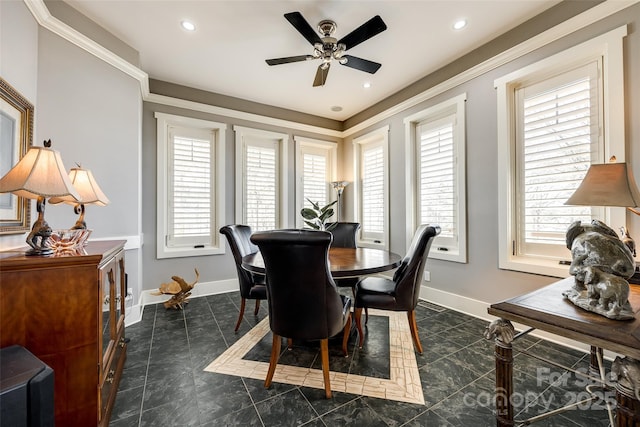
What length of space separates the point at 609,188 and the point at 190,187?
169 inches

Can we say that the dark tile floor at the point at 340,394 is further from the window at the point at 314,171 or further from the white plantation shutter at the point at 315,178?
the white plantation shutter at the point at 315,178

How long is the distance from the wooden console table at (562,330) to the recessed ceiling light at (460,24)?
256cm

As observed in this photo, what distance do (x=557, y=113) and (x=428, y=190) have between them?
150 centimetres

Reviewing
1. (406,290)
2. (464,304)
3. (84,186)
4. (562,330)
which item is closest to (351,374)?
(406,290)

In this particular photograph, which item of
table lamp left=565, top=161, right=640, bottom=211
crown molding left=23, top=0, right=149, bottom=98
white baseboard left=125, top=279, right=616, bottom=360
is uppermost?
crown molding left=23, top=0, right=149, bottom=98

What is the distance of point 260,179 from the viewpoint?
4352 mm

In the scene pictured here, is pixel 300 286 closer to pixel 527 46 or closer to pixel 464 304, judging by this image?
pixel 464 304

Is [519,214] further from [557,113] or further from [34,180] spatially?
[34,180]

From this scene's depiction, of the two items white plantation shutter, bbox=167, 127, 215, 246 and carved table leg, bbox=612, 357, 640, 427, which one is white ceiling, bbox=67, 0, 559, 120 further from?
carved table leg, bbox=612, 357, 640, 427

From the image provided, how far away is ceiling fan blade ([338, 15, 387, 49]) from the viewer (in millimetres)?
2030

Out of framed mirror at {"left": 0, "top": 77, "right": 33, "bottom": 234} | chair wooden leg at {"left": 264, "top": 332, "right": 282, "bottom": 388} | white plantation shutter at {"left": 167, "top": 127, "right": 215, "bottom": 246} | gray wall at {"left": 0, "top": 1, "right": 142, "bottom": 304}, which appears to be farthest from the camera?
white plantation shutter at {"left": 167, "top": 127, "right": 215, "bottom": 246}

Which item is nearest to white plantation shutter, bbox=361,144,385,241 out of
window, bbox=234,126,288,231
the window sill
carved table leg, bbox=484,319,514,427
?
window, bbox=234,126,288,231

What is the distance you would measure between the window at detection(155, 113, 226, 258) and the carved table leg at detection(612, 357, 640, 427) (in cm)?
397

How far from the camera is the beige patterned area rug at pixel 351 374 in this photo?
168 centimetres
